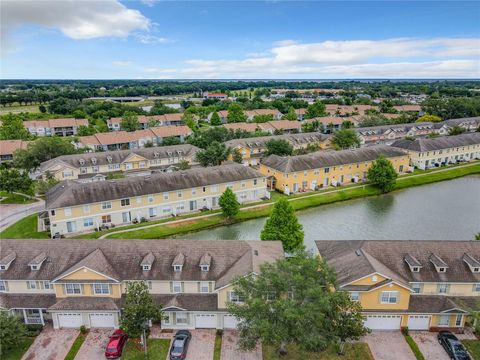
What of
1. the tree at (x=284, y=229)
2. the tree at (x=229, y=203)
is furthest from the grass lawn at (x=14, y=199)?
the tree at (x=284, y=229)

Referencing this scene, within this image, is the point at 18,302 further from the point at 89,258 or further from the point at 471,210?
the point at 471,210

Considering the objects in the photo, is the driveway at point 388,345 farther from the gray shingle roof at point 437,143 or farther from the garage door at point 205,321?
the gray shingle roof at point 437,143

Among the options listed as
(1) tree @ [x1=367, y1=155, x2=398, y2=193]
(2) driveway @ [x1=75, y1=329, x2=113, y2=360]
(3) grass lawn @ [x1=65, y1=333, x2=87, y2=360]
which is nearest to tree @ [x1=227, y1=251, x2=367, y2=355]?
(2) driveway @ [x1=75, y1=329, x2=113, y2=360]

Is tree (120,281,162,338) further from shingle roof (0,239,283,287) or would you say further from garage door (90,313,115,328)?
garage door (90,313,115,328)

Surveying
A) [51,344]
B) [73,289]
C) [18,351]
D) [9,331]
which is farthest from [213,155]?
[9,331]

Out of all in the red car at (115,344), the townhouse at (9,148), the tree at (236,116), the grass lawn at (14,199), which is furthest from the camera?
the tree at (236,116)

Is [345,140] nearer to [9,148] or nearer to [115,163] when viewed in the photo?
[115,163]
